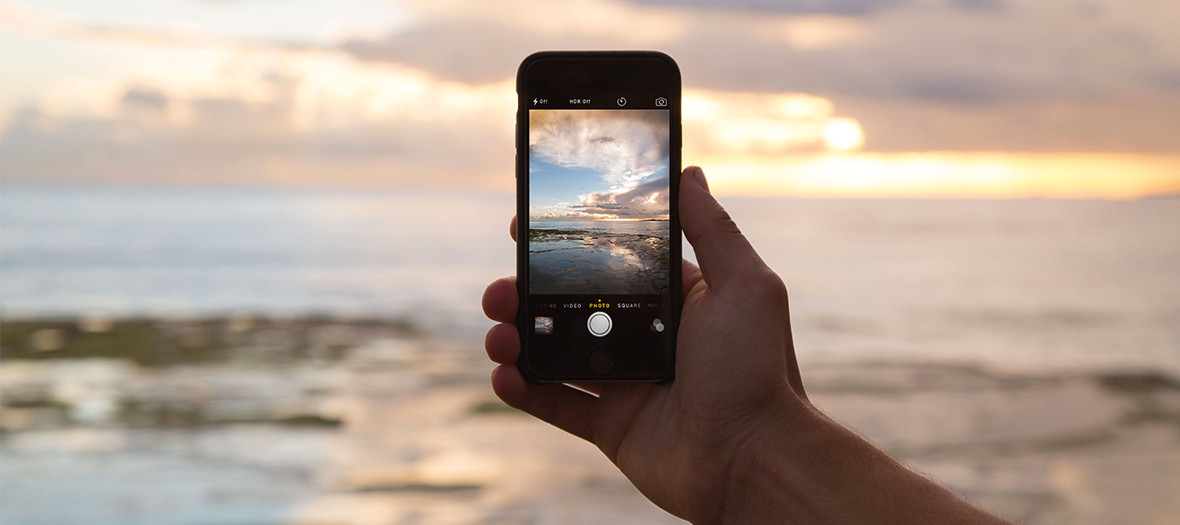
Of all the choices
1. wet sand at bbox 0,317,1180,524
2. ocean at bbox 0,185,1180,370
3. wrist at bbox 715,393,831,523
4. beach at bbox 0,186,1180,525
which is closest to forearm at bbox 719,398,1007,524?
wrist at bbox 715,393,831,523

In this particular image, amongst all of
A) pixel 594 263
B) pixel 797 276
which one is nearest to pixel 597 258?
pixel 594 263

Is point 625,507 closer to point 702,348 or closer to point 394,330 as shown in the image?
point 702,348

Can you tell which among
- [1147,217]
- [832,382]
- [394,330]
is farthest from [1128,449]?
[1147,217]

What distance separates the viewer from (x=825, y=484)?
1.80m

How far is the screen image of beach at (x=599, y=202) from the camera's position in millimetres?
2221

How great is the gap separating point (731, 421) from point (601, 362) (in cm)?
41

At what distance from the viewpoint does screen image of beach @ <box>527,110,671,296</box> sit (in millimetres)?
2221

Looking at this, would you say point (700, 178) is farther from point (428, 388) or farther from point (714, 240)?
point (428, 388)

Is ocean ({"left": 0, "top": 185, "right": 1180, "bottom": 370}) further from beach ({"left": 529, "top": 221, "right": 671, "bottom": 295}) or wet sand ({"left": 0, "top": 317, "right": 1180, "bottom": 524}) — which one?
beach ({"left": 529, "top": 221, "right": 671, "bottom": 295})

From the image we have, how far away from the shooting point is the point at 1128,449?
7.22 meters

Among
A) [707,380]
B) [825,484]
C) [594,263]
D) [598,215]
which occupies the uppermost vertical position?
[598,215]

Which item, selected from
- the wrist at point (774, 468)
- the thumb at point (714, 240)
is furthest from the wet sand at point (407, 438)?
the thumb at point (714, 240)

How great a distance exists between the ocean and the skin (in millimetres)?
8920

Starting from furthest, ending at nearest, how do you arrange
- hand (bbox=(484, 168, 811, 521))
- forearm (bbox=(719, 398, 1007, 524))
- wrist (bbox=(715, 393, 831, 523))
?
hand (bbox=(484, 168, 811, 521)) → wrist (bbox=(715, 393, 831, 523)) → forearm (bbox=(719, 398, 1007, 524))
